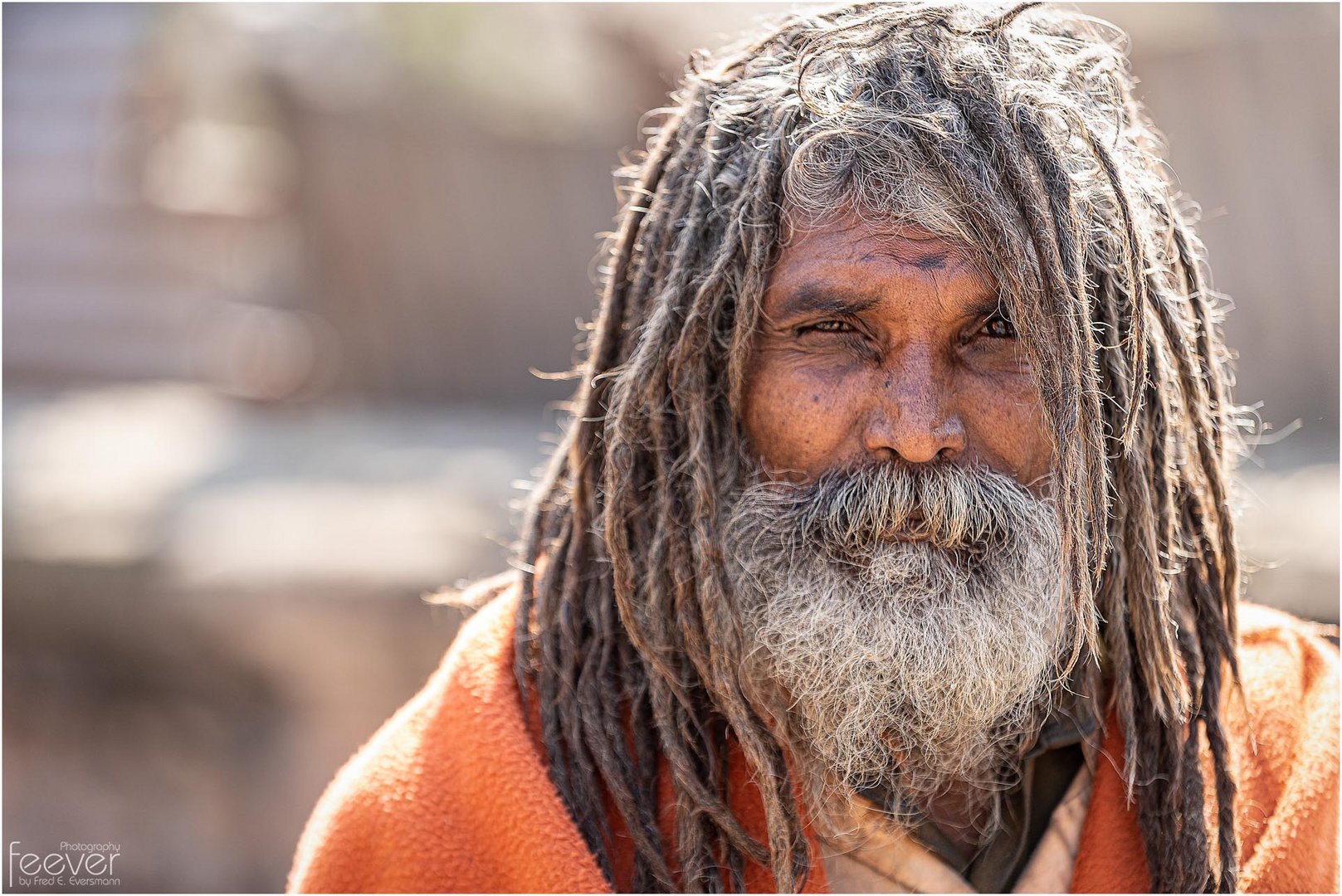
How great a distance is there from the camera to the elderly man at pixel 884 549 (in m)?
1.69

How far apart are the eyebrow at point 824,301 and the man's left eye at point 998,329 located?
0.53 feet

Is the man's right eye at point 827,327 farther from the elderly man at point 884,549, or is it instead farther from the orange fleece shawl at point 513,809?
the orange fleece shawl at point 513,809

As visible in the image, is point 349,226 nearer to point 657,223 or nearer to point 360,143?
point 360,143

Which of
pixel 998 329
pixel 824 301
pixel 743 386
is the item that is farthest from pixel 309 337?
pixel 998 329

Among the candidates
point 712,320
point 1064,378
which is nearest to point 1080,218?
point 1064,378

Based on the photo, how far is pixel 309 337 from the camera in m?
5.68

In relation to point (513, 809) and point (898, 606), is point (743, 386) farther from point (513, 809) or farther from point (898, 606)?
point (513, 809)

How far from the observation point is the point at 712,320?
1797 mm

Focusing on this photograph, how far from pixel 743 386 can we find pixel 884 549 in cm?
31

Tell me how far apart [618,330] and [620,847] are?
76 centimetres

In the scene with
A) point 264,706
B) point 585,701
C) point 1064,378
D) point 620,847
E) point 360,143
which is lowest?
point 264,706

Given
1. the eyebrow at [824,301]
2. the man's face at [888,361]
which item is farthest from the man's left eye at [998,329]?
the eyebrow at [824,301]

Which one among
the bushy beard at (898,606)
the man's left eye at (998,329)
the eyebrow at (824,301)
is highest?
the eyebrow at (824,301)

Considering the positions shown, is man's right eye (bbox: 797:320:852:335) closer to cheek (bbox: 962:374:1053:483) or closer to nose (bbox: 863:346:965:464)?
nose (bbox: 863:346:965:464)
